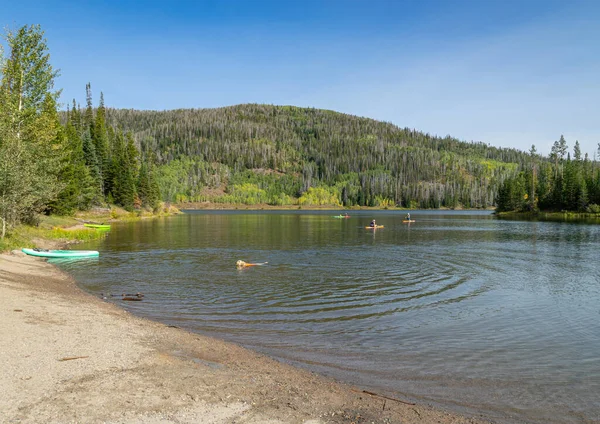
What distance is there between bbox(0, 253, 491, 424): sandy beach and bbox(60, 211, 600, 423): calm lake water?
53.1 inches

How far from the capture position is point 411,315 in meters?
19.6

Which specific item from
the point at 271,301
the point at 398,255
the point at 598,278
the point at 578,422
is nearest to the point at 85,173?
the point at 398,255

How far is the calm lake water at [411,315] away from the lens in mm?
11641

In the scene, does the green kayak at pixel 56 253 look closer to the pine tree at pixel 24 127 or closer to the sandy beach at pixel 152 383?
the pine tree at pixel 24 127

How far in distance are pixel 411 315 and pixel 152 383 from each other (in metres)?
12.9

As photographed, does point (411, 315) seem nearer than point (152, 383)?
No

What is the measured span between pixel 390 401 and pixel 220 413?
13.4ft

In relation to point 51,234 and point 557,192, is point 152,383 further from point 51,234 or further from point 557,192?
point 557,192

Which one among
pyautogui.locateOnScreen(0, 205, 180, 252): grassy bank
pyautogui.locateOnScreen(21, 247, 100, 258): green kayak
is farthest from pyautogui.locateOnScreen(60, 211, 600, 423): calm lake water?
pyautogui.locateOnScreen(0, 205, 180, 252): grassy bank

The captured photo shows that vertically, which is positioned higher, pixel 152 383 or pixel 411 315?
pixel 152 383

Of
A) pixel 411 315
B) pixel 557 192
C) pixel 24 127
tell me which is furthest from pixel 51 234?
pixel 557 192

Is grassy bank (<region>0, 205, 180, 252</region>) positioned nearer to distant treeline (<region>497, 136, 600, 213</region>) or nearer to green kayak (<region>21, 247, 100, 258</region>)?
green kayak (<region>21, 247, 100, 258</region>)

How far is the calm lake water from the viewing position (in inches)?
458

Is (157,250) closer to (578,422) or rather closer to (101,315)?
(101,315)
